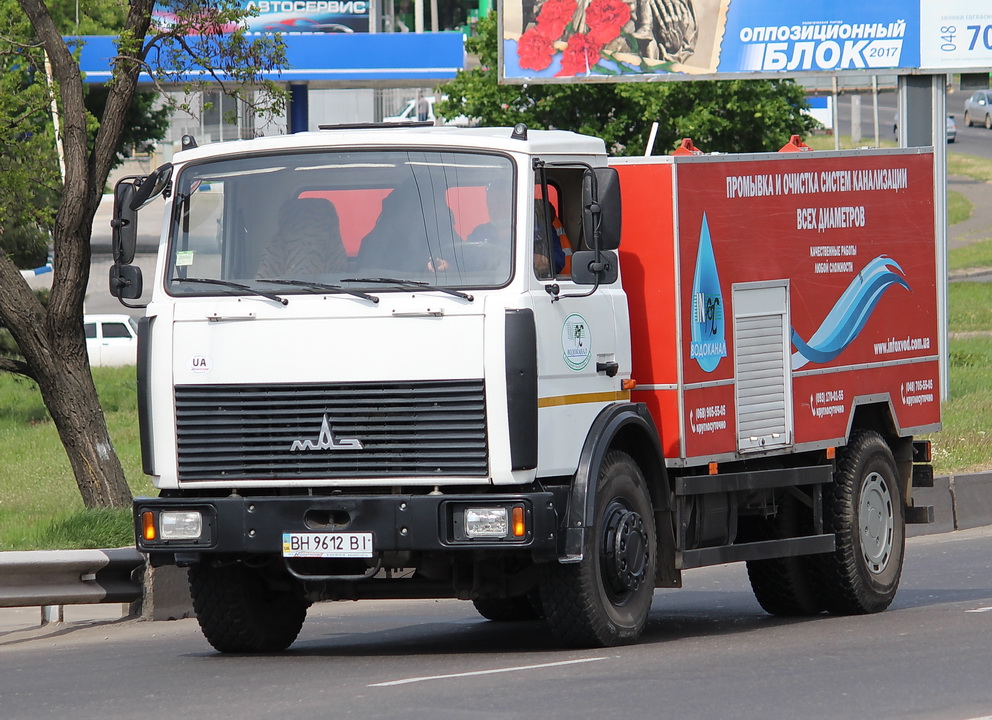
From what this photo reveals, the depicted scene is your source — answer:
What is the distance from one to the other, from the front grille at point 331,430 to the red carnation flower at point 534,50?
15.4 m

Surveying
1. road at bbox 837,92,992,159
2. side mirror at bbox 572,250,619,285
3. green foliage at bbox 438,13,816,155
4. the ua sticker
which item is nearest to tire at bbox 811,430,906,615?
the ua sticker

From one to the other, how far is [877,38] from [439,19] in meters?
88.4

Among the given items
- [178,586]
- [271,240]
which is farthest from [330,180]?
[178,586]

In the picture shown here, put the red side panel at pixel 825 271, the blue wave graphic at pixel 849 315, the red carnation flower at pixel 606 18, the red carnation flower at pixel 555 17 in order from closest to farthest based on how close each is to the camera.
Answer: the red side panel at pixel 825 271 → the blue wave graphic at pixel 849 315 → the red carnation flower at pixel 606 18 → the red carnation flower at pixel 555 17

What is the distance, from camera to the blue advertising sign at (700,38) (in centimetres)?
2173

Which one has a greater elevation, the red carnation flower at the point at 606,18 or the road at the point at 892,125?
the road at the point at 892,125

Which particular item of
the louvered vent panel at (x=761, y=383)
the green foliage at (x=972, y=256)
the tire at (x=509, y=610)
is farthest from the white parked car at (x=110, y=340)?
the louvered vent panel at (x=761, y=383)

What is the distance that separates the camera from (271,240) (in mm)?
9039

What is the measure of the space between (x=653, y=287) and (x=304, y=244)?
196 centimetres

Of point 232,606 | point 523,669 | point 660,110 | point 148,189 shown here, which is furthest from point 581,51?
point 523,669

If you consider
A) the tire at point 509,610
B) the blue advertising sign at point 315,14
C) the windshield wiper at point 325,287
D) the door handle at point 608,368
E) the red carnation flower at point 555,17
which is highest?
the blue advertising sign at point 315,14

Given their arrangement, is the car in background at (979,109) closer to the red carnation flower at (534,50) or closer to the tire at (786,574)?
the red carnation flower at (534,50)

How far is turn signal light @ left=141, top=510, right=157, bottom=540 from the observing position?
9047 millimetres

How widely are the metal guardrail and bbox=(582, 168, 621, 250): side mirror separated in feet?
12.3
